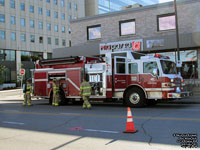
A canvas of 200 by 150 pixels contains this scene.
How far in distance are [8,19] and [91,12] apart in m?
33.1

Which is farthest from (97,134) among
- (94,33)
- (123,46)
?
(94,33)

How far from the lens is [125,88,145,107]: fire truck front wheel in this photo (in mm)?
12560

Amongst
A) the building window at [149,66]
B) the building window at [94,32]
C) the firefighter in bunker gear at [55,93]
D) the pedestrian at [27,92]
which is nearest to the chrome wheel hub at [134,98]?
the building window at [149,66]

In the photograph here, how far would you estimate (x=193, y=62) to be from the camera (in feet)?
66.0

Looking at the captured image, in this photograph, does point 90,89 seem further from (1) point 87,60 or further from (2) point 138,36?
(2) point 138,36

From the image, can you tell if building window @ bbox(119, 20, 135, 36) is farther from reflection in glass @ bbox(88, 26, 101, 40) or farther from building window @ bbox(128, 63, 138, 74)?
building window @ bbox(128, 63, 138, 74)

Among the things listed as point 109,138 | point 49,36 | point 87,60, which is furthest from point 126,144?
point 49,36

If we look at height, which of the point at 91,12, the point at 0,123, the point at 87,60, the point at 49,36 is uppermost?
the point at 91,12

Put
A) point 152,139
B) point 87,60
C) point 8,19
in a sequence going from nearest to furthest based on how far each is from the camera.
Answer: point 152,139, point 87,60, point 8,19

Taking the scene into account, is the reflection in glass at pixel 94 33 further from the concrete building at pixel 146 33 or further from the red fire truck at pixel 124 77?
the red fire truck at pixel 124 77

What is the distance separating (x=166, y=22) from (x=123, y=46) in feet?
13.4

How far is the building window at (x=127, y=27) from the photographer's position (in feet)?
74.1

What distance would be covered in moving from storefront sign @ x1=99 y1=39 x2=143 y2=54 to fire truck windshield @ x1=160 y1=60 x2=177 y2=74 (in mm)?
8017

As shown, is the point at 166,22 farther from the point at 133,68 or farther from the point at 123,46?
the point at 133,68
